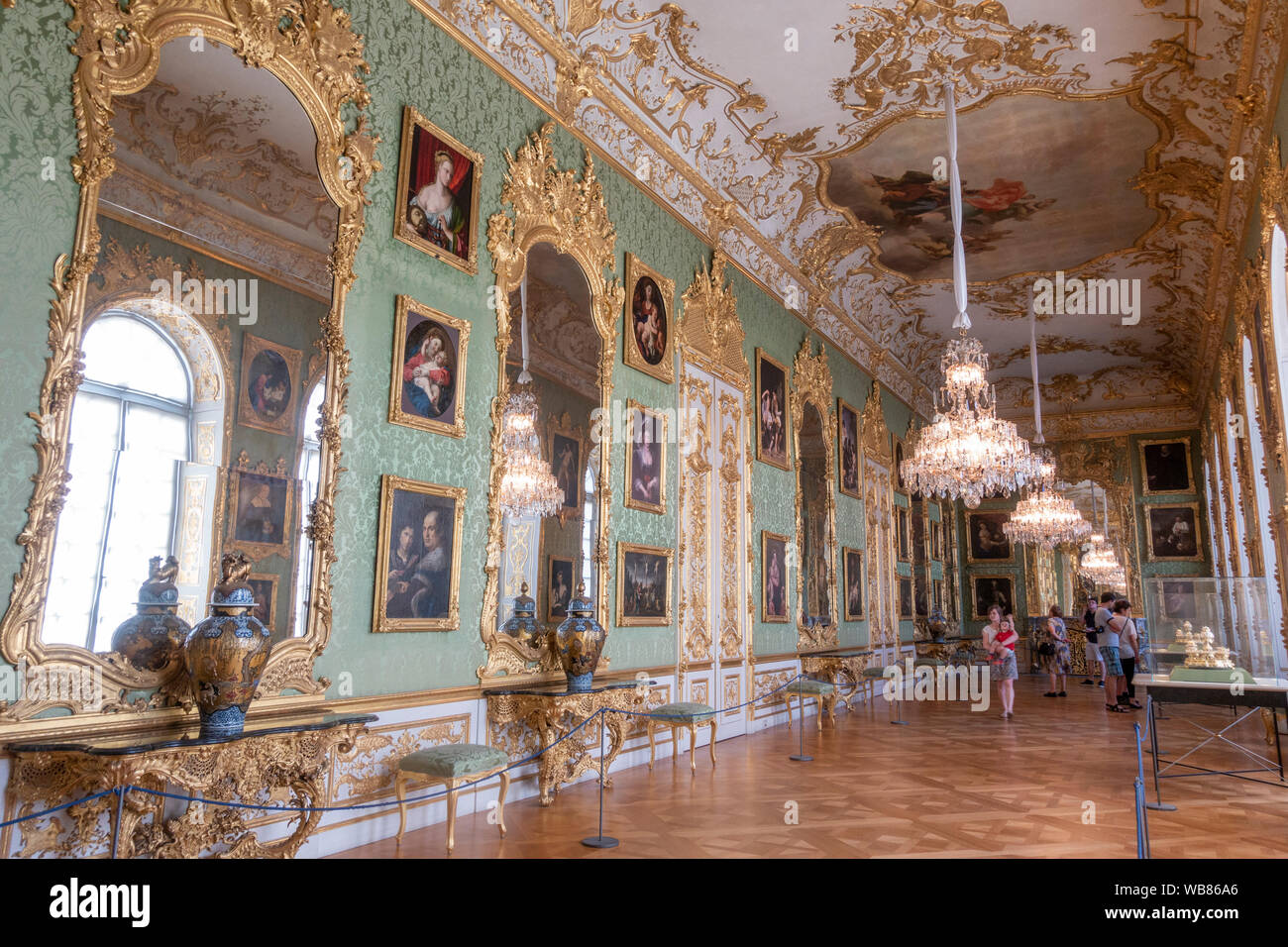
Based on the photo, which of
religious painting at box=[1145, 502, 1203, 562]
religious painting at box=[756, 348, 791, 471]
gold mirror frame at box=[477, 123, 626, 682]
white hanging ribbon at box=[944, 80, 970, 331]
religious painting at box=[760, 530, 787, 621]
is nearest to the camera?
gold mirror frame at box=[477, 123, 626, 682]

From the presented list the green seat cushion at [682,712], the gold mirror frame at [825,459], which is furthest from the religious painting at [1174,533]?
the green seat cushion at [682,712]

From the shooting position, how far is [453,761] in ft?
17.1

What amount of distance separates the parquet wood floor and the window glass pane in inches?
117

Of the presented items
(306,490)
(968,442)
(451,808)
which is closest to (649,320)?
(968,442)

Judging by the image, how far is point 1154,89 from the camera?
955cm

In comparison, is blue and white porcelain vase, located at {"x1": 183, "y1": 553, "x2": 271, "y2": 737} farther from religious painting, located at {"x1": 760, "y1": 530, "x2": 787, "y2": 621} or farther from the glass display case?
religious painting, located at {"x1": 760, "y1": 530, "x2": 787, "y2": 621}

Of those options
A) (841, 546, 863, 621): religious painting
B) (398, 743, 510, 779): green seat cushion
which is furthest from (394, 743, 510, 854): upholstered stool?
(841, 546, 863, 621): religious painting

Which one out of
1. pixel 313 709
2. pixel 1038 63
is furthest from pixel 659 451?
pixel 1038 63

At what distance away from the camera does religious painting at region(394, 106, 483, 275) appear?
6281 mm

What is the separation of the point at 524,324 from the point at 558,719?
11.2 ft

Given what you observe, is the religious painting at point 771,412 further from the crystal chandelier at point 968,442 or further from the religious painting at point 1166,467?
the religious painting at point 1166,467

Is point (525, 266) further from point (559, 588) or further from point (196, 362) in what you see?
point (196, 362)

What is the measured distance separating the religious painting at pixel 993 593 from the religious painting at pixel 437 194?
68.6 feet

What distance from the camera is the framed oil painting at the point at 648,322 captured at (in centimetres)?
912
